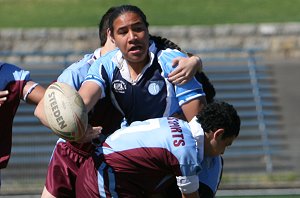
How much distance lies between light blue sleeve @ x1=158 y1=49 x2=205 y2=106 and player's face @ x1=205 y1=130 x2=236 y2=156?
0.40 m

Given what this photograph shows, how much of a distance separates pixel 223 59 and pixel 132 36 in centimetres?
882

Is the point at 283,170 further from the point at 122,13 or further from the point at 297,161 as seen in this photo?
the point at 122,13

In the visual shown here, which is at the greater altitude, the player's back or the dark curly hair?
the dark curly hair

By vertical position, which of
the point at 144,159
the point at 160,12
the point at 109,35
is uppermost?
the point at 109,35

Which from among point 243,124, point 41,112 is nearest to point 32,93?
point 41,112

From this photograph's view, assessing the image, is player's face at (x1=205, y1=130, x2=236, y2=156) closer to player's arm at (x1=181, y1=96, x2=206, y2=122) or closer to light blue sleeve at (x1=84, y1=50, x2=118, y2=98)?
player's arm at (x1=181, y1=96, x2=206, y2=122)

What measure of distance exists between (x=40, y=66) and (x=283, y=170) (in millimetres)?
3859

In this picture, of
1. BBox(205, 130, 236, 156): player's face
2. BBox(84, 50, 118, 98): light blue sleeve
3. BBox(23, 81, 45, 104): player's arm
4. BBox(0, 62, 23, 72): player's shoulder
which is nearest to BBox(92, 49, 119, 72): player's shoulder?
BBox(84, 50, 118, 98): light blue sleeve

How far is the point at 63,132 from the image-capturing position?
5719 mm

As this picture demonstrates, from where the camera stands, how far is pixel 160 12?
20.6m

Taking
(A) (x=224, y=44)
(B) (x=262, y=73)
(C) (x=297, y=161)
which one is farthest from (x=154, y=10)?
(C) (x=297, y=161)

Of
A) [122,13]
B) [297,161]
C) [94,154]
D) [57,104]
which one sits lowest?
[297,161]

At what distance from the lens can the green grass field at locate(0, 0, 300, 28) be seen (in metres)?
19.6

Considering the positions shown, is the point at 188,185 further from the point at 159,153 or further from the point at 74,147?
the point at 74,147
